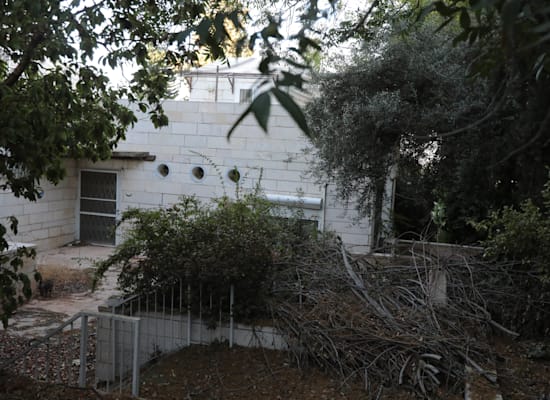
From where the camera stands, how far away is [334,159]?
801 centimetres

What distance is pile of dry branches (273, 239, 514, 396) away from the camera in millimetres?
4738

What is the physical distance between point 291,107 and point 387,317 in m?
4.19

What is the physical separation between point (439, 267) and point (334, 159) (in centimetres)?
227

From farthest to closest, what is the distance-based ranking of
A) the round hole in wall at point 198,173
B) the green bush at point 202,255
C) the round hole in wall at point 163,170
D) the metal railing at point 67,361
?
the round hole in wall at point 163,170 → the round hole in wall at point 198,173 → the green bush at point 202,255 → the metal railing at point 67,361

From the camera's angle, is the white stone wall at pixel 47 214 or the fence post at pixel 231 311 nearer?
the fence post at pixel 231 311

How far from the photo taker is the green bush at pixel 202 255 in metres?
5.50

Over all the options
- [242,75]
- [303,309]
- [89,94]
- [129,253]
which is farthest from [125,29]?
[242,75]

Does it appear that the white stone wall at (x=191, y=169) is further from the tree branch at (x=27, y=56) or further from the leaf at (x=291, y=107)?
the leaf at (x=291, y=107)

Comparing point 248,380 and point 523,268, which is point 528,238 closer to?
point 523,268

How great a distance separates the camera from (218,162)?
1117 cm

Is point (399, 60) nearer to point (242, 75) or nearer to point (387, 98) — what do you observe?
point (387, 98)

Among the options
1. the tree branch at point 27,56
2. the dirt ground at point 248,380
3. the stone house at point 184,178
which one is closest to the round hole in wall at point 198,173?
the stone house at point 184,178

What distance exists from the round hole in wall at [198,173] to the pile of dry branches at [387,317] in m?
5.09

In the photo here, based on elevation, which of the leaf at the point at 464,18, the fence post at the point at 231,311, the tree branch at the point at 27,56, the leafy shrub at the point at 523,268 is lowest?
the fence post at the point at 231,311
